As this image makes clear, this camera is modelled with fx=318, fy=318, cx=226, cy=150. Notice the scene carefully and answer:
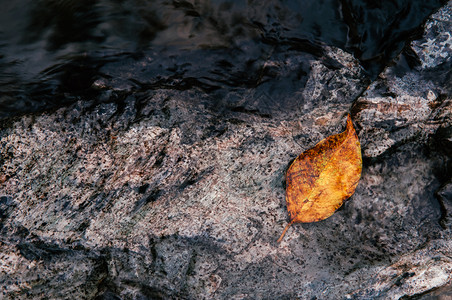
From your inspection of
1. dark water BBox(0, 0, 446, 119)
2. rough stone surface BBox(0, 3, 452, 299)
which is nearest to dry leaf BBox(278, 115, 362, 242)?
rough stone surface BBox(0, 3, 452, 299)

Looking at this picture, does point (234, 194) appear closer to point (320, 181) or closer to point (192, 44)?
point (320, 181)

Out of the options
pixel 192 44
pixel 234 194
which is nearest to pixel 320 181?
pixel 234 194

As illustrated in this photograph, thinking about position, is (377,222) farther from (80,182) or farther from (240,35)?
(80,182)

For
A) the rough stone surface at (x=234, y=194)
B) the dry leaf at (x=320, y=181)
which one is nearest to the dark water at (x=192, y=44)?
the rough stone surface at (x=234, y=194)

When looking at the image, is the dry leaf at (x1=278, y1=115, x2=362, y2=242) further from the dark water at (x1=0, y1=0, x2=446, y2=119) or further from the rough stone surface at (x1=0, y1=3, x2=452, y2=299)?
the dark water at (x1=0, y1=0, x2=446, y2=119)

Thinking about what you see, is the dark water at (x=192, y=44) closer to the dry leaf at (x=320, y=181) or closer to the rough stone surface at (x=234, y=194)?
the rough stone surface at (x=234, y=194)

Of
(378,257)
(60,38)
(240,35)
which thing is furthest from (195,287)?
(60,38)
